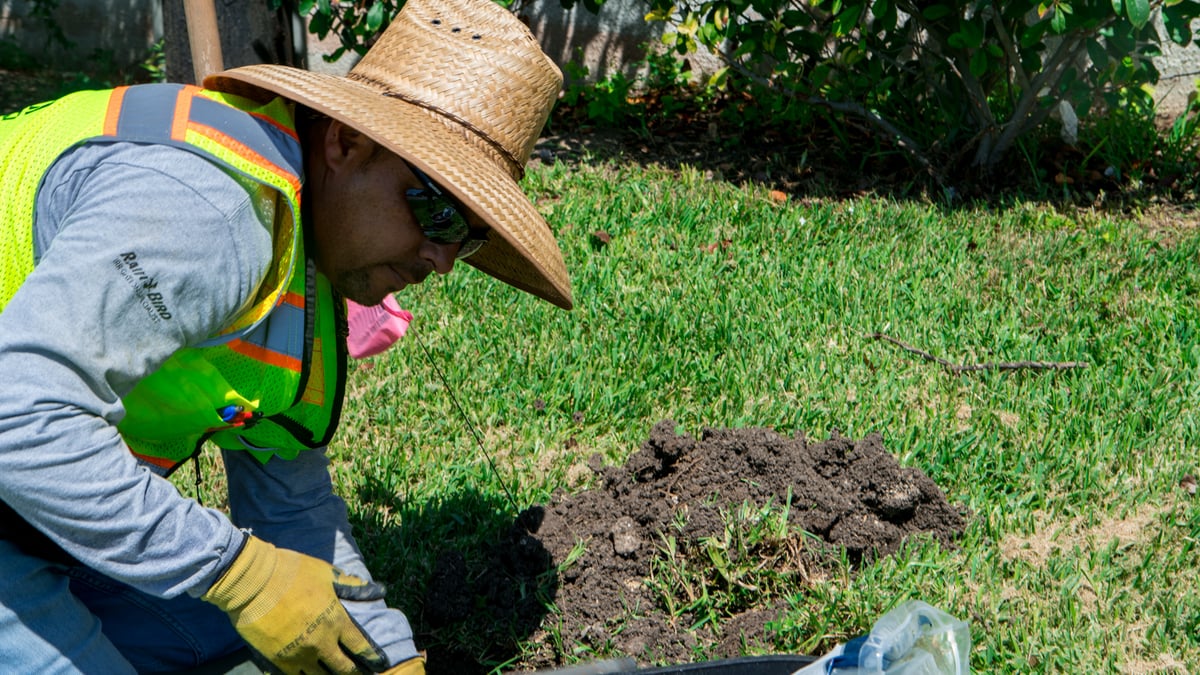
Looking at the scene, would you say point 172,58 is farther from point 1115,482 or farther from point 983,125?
point 1115,482

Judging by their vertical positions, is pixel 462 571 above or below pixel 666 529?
below

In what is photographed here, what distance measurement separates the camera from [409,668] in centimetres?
240

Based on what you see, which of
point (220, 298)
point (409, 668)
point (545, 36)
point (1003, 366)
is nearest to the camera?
point (220, 298)

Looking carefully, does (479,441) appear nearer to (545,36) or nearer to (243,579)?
(243,579)

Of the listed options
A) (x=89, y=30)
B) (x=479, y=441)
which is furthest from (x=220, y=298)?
(x=89, y=30)

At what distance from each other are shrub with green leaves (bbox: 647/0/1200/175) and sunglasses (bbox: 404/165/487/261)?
10.1 feet

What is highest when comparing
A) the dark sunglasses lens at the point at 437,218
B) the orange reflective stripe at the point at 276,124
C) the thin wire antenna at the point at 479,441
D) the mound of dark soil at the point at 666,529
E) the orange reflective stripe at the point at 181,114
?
the orange reflective stripe at the point at 181,114

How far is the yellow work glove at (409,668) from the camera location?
2.36m

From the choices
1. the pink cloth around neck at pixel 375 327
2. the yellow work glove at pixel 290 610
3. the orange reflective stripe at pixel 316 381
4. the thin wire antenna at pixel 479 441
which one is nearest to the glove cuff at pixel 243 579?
the yellow work glove at pixel 290 610

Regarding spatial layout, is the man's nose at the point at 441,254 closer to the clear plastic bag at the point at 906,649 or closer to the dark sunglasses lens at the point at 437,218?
the dark sunglasses lens at the point at 437,218

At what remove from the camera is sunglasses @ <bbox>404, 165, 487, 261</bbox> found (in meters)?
2.12

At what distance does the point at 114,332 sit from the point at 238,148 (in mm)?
380

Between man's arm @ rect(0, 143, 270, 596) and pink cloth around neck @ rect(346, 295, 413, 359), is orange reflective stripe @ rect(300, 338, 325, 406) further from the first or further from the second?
man's arm @ rect(0, 143, 270, 596)

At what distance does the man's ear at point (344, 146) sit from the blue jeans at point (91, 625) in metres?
0.86
